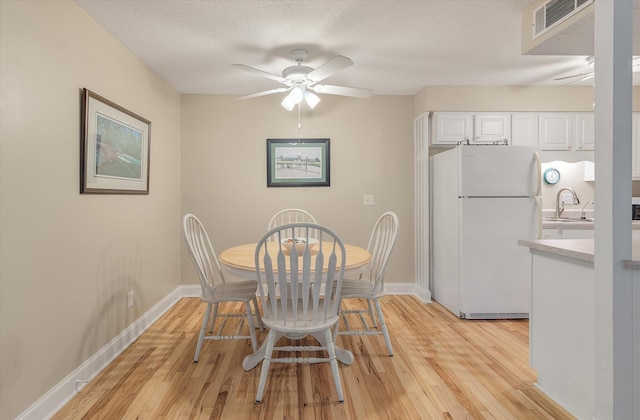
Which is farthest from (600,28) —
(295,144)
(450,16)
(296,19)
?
(295,144)

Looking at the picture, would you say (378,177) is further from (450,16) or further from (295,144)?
(450,16)

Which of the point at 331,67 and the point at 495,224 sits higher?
the point at 331,67

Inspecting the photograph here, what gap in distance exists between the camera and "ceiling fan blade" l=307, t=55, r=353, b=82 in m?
2.28

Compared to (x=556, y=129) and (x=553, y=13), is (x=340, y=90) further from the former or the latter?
(x=556, y=129)

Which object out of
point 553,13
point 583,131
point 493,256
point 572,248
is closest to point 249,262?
point 572,248

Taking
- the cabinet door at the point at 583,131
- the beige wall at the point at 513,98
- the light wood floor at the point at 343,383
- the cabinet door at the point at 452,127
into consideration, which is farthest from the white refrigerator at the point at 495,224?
the cabinet door at the point at 583,131

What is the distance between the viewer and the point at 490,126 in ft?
12.3

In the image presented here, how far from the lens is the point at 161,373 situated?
223cm

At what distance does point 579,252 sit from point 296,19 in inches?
82.5

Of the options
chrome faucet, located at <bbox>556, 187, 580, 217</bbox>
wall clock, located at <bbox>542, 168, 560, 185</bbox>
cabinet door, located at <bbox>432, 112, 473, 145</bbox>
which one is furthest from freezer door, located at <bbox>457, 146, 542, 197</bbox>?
wall clock, located at <bbox>542, 168, 560, 185</bbox>

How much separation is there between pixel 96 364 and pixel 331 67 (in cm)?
246

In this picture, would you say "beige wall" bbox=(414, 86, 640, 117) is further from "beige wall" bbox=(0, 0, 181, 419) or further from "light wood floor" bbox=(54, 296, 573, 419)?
"beige wall" bbox=(0, 0, 181, 419)

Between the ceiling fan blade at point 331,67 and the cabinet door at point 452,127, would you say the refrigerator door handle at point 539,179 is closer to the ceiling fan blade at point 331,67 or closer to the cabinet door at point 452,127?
the cabinet door at point 452,127

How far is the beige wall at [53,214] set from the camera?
62.9 inches
